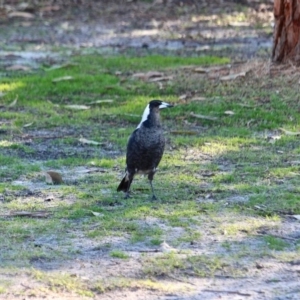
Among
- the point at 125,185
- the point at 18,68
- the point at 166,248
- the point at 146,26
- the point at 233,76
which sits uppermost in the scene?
the point at 166,248

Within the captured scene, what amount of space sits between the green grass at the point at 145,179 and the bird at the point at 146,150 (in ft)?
0.71

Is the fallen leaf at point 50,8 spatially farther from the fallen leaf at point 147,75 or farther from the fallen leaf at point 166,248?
the fallen leaf at point 166,248

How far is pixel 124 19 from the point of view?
20906 millimetres

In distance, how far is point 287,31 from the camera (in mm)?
13078

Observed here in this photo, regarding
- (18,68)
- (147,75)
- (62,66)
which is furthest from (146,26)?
(147,75)

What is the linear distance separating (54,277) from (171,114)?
5.85m

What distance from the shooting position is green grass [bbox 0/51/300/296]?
6.82m

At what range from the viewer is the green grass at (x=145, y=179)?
22.4 feet

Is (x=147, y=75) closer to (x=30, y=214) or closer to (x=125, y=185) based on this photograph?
(x=125, y=185)

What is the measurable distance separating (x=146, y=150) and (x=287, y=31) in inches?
218

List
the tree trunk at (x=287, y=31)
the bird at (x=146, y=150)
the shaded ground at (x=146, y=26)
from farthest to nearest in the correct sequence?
→ the shaded ground at (x=146, y=26) < the tree trunk at (x=287, y=31) < the bird at (x=146, y=150)

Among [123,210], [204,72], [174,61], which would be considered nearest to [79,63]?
[174,61]

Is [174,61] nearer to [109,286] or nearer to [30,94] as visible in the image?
[30,94]

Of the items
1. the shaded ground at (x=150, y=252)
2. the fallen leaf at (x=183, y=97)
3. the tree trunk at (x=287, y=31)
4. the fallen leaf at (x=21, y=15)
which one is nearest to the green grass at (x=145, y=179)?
the shaded ground at (x=150, y=252)
